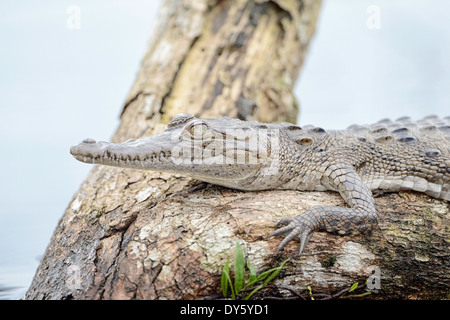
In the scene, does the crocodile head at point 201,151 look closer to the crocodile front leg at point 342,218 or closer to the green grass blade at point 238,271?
the crocodile front leg at point 342,218

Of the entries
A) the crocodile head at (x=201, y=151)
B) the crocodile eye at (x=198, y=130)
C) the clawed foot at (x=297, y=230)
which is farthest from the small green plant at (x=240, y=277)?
the crocodile eye at (x=198, y=130)

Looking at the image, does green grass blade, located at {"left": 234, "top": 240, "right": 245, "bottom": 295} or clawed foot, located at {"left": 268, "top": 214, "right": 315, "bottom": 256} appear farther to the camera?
clawed foot, located at {"left": 268, "top": 214, "right": 315, "bottom": 256}

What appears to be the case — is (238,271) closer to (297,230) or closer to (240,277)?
(240,277)

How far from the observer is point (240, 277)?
258cm

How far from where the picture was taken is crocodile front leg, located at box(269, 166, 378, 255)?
2.84 meters

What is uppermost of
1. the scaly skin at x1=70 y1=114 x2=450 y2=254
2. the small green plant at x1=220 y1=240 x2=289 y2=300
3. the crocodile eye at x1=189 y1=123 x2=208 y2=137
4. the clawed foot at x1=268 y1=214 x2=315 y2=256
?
the crocodile eye at x1=189 y1=123 x2=208 y2=137

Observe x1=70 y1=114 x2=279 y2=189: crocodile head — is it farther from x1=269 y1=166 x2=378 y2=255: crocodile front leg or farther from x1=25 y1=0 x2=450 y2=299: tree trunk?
x1=269 y1=166 x2=378 y2=255: crocodile front leg

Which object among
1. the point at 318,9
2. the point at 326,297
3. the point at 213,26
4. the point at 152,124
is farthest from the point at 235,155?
the point at 318,9

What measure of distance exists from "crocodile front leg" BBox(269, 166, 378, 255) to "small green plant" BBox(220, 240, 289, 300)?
0.23 metres

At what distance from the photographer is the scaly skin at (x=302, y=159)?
9.68ft

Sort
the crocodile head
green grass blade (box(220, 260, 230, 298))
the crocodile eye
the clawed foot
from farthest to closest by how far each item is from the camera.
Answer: the crocodile eye < the crocodile head < the clawed foot < green grass blade (box(220, 260, 230, 298))

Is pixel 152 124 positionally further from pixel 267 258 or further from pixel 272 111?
pixel 267 258

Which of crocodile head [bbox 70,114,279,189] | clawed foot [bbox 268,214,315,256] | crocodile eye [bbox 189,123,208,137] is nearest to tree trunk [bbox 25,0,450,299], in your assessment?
clawed foot [bbox 268,214,315,256]

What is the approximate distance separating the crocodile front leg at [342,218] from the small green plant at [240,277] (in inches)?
9.0
